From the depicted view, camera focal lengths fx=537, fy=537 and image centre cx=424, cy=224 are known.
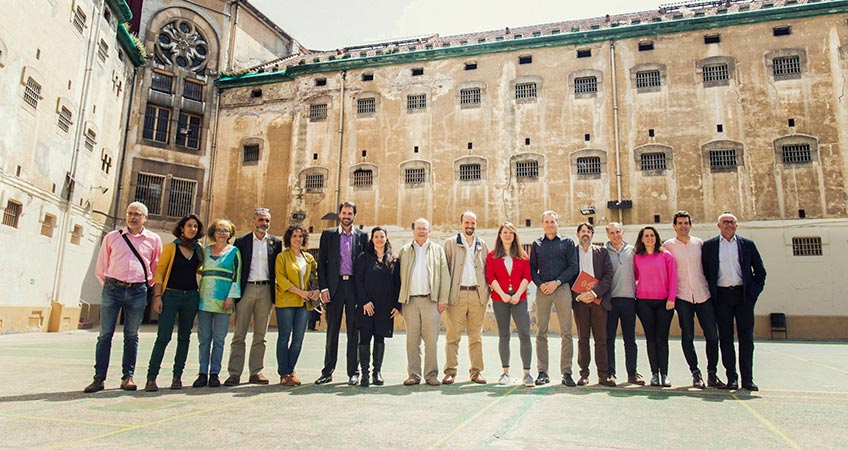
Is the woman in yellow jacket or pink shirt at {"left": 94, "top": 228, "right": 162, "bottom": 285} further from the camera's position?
the woman in yellow jacket

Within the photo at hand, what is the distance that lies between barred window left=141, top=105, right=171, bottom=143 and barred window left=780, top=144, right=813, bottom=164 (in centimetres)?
2619

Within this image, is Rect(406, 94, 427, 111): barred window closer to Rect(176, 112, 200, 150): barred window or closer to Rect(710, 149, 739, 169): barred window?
Rect(176, 112, 200, 150): barred window

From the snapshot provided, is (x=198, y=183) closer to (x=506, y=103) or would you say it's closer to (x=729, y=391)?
(x=506, y=103)

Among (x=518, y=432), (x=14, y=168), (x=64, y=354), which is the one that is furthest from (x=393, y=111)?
(x=518, y=432)

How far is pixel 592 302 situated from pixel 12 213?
16303mm

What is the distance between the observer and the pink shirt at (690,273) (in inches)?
242

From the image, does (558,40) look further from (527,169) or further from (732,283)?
(732,283)

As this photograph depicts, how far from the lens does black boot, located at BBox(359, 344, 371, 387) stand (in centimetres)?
574

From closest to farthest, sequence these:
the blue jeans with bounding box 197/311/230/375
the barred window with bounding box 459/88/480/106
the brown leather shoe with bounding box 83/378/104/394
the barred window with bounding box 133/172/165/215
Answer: the brown leather shoe with bounding box 83/378/104/394 → the blue jeans with bounding box 197/311/230/375 → the barred window with bounding box 459/88/480/106 → the barred window with bounding box 133/172/165/215

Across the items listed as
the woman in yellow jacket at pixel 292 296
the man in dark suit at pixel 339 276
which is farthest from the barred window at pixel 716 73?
the woman in yellow jacket at pixel 292 296

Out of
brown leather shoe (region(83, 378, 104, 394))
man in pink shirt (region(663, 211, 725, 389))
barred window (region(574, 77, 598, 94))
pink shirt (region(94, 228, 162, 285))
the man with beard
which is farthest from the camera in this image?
barred window (region(574, 77, 598, 94))

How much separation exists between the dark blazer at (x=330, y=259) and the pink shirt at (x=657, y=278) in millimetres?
3281

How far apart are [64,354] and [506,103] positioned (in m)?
18.9

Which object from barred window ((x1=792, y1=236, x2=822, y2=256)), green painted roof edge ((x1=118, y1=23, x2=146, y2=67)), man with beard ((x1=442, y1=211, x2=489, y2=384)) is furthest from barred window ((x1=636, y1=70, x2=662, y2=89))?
green painted roof edge ((x1=118, y1=23, x2=146, y2=67))
